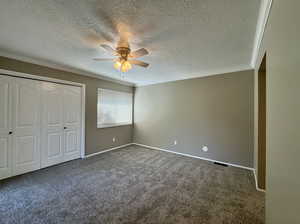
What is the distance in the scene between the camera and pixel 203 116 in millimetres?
3924

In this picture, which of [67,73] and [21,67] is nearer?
[21,67]

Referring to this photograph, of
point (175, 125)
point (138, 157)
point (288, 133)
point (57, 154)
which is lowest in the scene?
point (138, 157)

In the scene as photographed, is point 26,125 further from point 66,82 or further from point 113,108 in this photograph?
point 113,108

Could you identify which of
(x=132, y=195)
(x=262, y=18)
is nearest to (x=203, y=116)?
(x=262, y=18)

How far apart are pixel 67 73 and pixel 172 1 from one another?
3191mm

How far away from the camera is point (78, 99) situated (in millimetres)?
3742

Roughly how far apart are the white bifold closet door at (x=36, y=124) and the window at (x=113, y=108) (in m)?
0.70

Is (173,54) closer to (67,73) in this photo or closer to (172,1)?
(172,1)

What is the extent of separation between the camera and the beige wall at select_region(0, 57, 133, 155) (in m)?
2.83

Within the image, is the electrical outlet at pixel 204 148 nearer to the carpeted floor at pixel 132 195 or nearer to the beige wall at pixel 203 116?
the beige wall at pixel 203 116

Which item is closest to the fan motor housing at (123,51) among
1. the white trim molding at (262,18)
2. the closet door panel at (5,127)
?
the white trim molding at (262,18)

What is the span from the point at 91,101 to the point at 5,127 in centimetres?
187

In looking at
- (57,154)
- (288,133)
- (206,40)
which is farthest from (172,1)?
(57,154)

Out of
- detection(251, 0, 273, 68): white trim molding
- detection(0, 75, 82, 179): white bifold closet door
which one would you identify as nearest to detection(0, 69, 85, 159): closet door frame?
detection(0, 75, 82, 179): white bifold closet door
